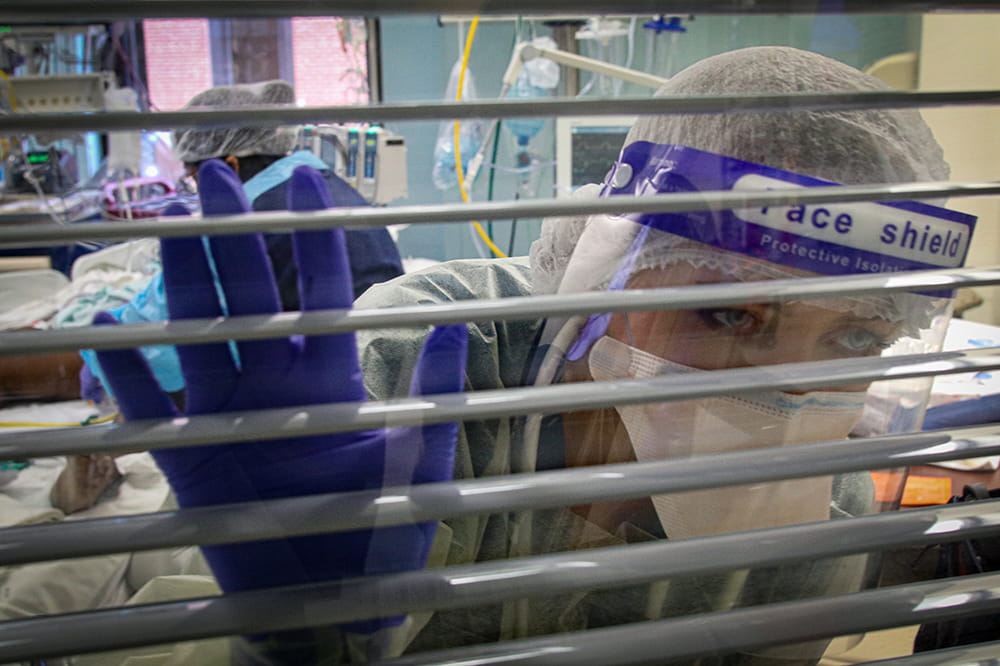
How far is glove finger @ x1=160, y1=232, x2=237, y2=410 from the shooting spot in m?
0.47

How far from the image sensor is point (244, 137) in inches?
82.0

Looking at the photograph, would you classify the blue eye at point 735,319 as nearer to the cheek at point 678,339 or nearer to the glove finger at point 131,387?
the cheek at point 678,339

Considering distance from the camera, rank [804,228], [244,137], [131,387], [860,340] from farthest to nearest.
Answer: [244,137]
[860,340]
[804,228]
[131,387]

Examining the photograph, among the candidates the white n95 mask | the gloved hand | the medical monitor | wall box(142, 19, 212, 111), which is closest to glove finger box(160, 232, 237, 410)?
the gloved hand

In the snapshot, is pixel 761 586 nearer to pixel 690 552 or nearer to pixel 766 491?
pixel 766 491

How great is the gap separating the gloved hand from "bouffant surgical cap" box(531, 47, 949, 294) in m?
0.27

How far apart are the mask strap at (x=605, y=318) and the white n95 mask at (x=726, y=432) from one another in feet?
0.07

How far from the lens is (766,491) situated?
2.54ft

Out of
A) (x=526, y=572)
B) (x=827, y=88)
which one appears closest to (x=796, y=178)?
(x=827, y=88)

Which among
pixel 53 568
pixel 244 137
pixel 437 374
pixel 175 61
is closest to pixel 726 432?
pixel 437 374

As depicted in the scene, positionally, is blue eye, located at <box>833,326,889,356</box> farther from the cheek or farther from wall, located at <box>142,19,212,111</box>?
wall, located at <box>142,19,212,111</box>

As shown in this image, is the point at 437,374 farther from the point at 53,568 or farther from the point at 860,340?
the point at 860,340

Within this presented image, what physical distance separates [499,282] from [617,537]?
0.38 m

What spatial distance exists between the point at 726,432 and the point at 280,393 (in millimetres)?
431
